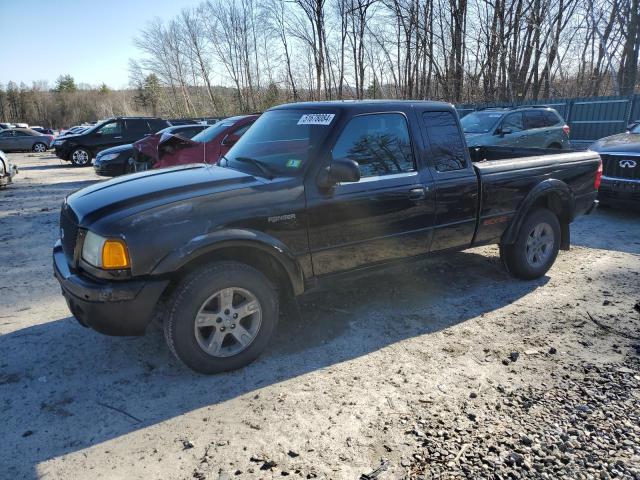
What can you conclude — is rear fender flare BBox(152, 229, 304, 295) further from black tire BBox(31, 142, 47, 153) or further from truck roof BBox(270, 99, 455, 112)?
black tire BBox(31, 142, 47, 153)

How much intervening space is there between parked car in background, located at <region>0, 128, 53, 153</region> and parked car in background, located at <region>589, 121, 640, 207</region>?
29.3 metres

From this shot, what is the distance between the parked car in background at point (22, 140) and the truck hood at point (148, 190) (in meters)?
28.3

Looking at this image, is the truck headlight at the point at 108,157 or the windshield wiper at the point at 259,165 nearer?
the windshield wiper at the point at 259,165

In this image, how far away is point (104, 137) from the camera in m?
17.5

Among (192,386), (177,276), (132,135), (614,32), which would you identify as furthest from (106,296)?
(614,32)

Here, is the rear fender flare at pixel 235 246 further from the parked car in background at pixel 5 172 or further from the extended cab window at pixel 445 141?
the parked car in background at pixel 5 172

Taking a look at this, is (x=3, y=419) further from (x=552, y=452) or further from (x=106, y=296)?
(x=552, y=452)

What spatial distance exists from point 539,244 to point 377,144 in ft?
8.05

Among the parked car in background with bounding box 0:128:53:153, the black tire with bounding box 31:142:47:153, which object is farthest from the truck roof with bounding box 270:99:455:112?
the black tire with bounding box 31:142:47:153

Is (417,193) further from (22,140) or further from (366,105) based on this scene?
(22,140)

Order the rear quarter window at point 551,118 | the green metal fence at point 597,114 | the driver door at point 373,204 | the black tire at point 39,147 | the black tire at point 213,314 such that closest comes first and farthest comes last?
the black tire at point 213,314
the driver door at point 373,204
the rear quarter window at point 551,118
the green metal fence at point 597,114
the black tire at point 39,147

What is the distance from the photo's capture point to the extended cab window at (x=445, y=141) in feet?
13.5

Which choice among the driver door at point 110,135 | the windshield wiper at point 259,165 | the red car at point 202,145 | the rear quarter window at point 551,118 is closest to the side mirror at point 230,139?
the red car at point 202,145

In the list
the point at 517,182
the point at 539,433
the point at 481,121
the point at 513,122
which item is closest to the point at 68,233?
the point at 539,433
